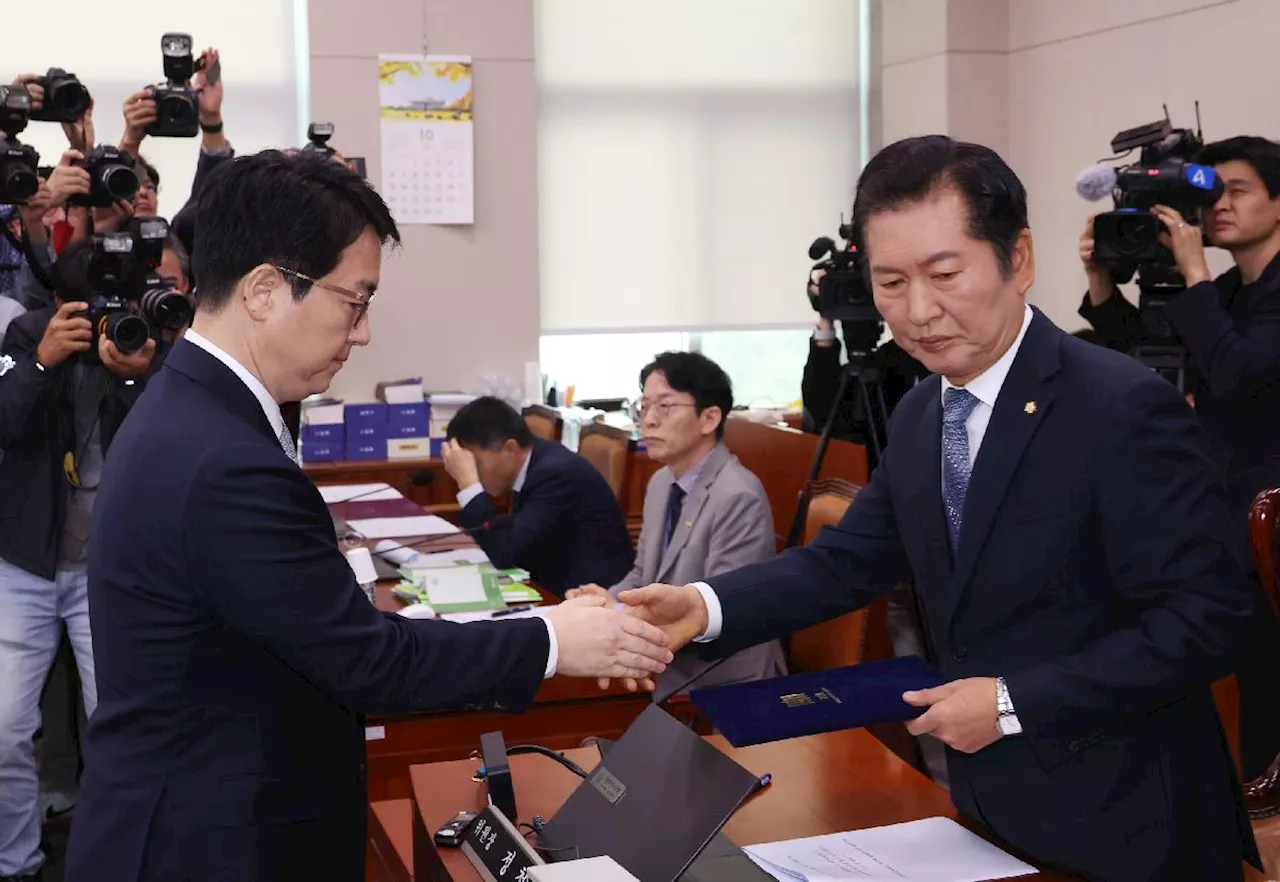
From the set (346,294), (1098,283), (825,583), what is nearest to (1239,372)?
(1098,283)

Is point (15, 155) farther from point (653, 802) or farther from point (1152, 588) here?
point (1152, 588)

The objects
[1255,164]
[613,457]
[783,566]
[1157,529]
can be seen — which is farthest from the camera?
[613,457]

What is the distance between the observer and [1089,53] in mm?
5262

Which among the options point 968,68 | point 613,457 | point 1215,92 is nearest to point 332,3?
point 613,457

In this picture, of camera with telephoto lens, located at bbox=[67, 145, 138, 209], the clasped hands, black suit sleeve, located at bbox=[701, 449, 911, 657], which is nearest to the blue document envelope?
the clasped hands

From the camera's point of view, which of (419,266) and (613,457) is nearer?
(613,457)

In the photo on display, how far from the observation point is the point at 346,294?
5.01ft

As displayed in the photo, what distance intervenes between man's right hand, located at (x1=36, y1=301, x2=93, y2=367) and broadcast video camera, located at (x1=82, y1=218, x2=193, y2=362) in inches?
1.3

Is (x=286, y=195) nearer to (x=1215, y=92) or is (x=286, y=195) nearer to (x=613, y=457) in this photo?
(x=613, y=457)

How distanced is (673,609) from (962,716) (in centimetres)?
52

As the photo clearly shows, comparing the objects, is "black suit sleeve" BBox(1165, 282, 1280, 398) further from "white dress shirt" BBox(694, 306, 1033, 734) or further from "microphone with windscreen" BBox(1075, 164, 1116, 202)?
"white dress shirt" BBox(694, 306, 1033, 734)

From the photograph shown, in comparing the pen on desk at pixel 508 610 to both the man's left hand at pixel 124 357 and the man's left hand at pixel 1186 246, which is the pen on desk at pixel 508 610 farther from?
the man's left hand at pixel 1186 246

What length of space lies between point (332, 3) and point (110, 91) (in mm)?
957

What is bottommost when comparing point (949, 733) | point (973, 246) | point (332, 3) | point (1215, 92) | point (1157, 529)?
point (949, 733)
